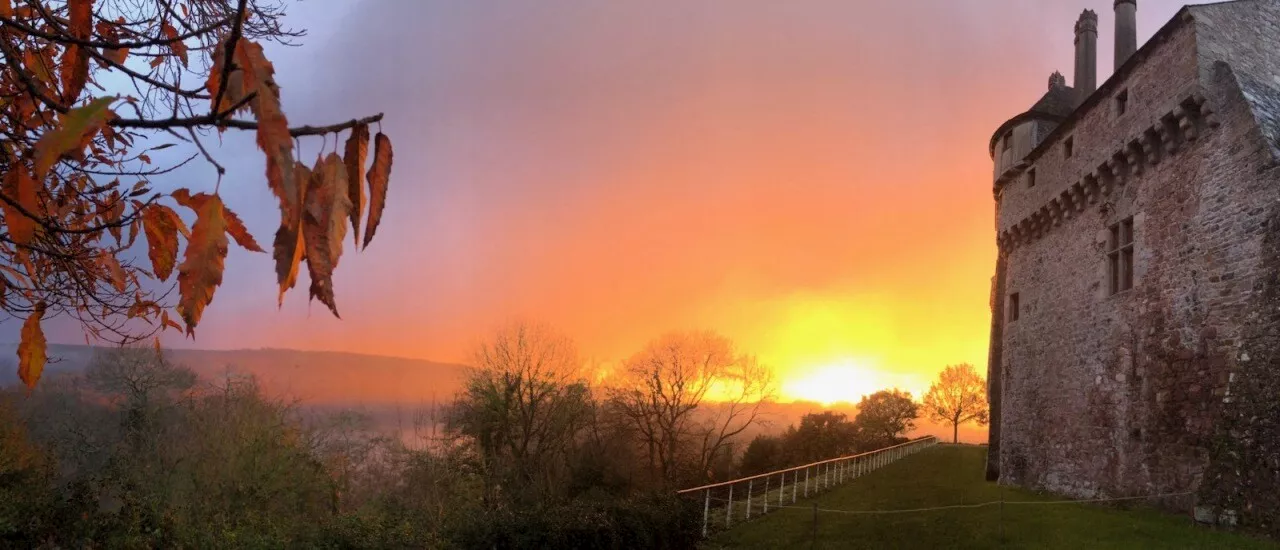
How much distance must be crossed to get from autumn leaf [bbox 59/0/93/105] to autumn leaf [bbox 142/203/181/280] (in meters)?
0.49

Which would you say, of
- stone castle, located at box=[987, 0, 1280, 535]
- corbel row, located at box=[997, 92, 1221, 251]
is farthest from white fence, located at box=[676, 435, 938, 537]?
corbel row, located at box=[997, 92, 1221, 251]

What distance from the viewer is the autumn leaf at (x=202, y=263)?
165 centimetres

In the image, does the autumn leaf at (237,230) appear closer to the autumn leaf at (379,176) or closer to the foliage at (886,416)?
the autumn leaf at (379,176)

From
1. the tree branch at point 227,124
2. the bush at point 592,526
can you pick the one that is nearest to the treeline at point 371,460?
the bush at point 592,526

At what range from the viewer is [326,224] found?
182 cm

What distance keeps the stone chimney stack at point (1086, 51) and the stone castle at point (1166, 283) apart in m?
2.91

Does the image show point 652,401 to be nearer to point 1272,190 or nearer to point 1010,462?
point 1010,462

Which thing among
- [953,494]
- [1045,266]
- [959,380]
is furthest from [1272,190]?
[959,380]

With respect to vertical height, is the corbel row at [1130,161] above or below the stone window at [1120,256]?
above

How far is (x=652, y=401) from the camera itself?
36.7m

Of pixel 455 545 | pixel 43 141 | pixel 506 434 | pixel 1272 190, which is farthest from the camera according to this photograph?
pixel 506 434

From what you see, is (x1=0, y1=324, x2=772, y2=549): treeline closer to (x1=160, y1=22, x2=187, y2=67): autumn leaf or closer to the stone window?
(x1=160, y1=22, x2=187, y2=67): autumn leaf

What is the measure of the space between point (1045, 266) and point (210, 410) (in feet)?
88.4

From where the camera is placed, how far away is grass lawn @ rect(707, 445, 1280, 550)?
36.4 feet
